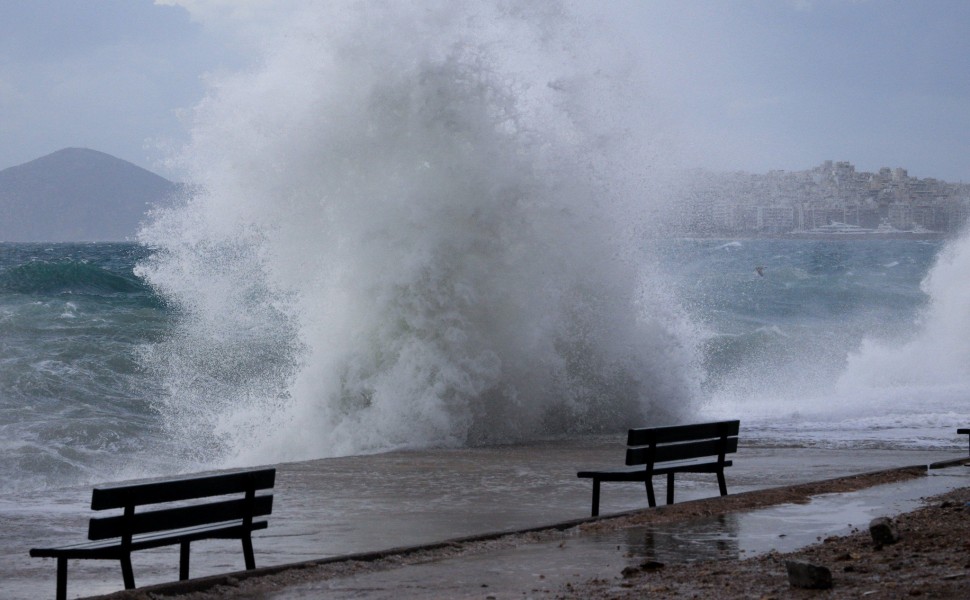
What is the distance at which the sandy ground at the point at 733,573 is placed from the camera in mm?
5211

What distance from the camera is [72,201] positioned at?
14475 centimetres

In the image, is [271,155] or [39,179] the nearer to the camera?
[271,155]

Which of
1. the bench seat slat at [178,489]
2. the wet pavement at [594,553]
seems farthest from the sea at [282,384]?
Answer: the bench seat slat at [178,489]

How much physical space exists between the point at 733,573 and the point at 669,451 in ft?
8.57

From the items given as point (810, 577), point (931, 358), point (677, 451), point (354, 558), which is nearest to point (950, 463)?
point (677, 451)

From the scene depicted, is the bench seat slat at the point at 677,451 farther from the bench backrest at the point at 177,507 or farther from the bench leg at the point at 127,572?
the bench leg at the point at 127,572

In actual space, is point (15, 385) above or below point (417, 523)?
above

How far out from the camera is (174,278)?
18.2m

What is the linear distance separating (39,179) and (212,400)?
486ft

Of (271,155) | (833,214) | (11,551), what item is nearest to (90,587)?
(11,551)

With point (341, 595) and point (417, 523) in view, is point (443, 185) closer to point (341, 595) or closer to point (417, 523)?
point (417, 523)

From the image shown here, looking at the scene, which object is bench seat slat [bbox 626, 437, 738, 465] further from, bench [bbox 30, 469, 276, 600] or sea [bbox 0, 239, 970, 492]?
sea [bbox 0, 239, 970, 492]

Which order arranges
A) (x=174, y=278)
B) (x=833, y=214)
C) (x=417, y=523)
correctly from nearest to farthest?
1. (x=417, y=523)
2. (x=174, y=278)
3. (x=833, y=214)

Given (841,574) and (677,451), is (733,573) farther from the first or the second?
(677,451)
